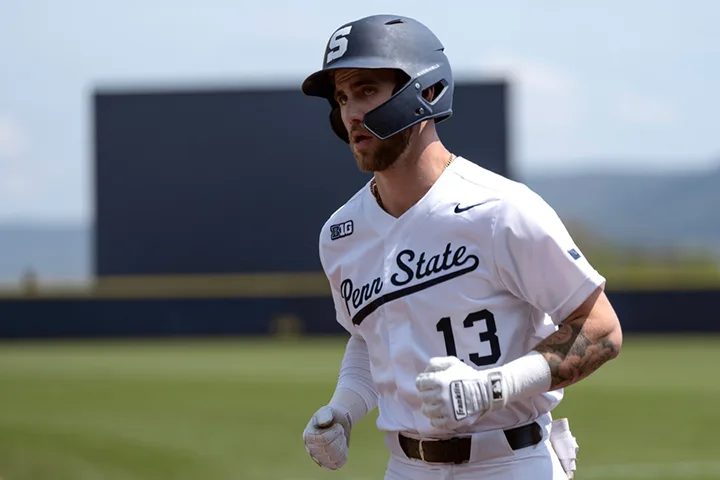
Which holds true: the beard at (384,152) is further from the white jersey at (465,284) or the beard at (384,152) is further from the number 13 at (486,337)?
the number 13 at (486,337)

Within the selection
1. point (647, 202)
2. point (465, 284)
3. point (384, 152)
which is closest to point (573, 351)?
point (465, 284)

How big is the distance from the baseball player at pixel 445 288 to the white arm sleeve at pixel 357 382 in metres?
0.17

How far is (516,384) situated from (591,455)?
27.4ft

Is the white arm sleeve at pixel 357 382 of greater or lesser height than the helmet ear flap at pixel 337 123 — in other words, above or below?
below

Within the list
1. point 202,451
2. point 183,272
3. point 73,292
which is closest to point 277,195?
point 183,272

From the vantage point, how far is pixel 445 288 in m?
3.80

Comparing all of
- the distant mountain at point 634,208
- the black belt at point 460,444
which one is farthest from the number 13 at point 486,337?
the distant mountain at point 634,208

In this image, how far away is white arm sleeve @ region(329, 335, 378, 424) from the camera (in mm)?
4375

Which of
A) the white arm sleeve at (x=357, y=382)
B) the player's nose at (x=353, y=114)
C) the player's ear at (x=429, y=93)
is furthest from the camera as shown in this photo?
the white arm sleeve at (x=357, y=382)

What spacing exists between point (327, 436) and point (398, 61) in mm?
1264

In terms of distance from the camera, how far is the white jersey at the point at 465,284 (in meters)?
3.64

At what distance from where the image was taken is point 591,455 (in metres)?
11.6

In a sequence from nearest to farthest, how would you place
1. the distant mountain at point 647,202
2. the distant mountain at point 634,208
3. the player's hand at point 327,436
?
1. the player's hand at point 327,436
2. the distant mountain at point 634,208
3. the distant mountain at point 647,202

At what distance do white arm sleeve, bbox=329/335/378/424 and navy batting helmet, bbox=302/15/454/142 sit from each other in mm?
896
